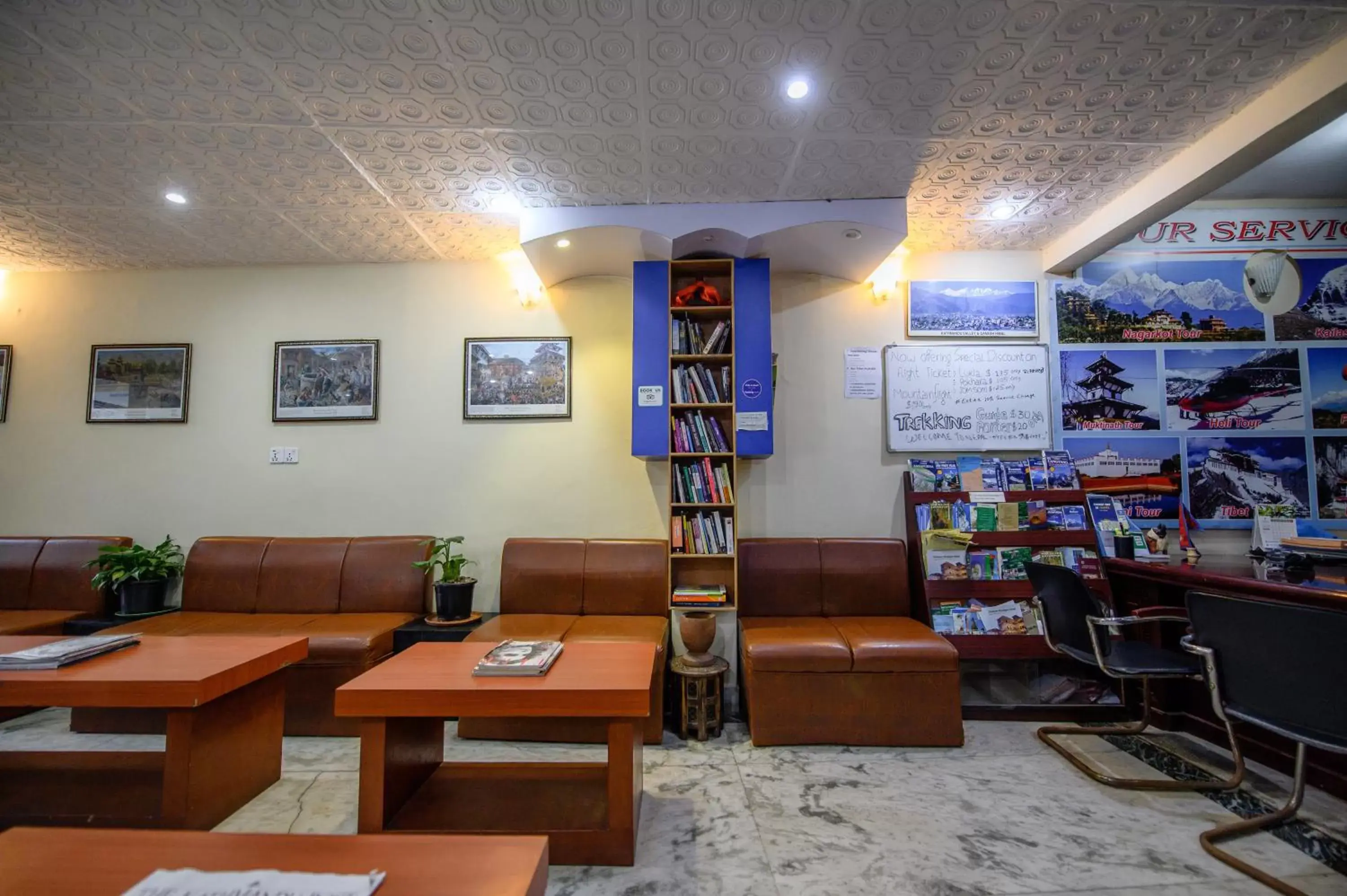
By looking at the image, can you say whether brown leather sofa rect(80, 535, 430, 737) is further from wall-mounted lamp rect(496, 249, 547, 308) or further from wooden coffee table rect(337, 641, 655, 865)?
wall-mounted lamp rect(496, 249, 547, 308)

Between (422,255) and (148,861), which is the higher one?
(422,255)

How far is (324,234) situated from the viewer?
355 cm

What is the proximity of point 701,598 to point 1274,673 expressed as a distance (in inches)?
90.2

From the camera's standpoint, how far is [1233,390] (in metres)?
3.51

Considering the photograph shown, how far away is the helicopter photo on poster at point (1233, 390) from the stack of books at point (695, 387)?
286cm

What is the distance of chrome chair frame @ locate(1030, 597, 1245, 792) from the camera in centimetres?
231

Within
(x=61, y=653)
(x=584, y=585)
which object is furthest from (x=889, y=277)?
(x=61, y=653)

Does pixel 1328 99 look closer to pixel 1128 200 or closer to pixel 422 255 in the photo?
pixel 1128 200

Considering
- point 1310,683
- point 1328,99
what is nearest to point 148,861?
point 1310,683

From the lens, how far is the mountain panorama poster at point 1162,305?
3.55 meters

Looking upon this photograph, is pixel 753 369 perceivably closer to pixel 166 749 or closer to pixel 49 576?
pixel 166 749

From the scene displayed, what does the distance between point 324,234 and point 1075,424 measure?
497cm

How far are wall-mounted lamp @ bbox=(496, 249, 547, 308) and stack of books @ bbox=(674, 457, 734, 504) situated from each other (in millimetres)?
1578

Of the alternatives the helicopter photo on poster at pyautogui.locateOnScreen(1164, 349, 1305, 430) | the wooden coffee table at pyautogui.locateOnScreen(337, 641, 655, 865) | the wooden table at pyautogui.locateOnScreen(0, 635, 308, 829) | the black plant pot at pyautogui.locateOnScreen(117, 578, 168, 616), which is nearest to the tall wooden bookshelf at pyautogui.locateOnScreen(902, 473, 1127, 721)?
the helicopter photo on poster at pyautogui.locateOnScreen(1164, 349, 1305, 430)
